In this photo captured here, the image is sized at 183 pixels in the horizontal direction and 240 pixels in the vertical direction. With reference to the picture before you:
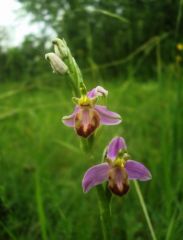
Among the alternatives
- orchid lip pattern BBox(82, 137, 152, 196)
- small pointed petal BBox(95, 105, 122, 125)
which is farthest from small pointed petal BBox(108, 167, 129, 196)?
small pointed petal BBox(95, 105, 122, 125)

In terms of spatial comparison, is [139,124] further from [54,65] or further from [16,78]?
[16,78]

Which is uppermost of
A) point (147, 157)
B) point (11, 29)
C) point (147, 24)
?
point (11, 29)

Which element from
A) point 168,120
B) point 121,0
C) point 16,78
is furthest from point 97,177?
point 16,78

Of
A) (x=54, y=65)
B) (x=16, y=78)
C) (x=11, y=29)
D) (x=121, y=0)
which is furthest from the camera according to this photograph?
(x=16, y=78)

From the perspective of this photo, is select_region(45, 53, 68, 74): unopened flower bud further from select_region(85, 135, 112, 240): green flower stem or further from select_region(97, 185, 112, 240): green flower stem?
select_region(97, 185, 112, 240): green flower stem

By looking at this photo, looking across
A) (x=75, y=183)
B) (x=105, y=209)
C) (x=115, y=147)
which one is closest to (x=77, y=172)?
(x=75, y=183)

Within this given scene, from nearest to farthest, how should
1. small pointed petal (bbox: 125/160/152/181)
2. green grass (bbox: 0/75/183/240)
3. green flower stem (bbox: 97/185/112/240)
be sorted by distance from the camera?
green flower stem (bbox: 97/185/112/240) < small pointed petal (bbox: 125/160/152/181) < green grass (bbox: 0/75/183/240)

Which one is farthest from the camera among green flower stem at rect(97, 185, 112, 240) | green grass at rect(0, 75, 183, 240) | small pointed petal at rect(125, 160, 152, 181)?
green grass at rect(0, 75, 183, 240)

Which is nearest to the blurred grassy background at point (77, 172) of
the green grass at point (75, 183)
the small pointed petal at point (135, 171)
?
the green grass at point (75, 183)
